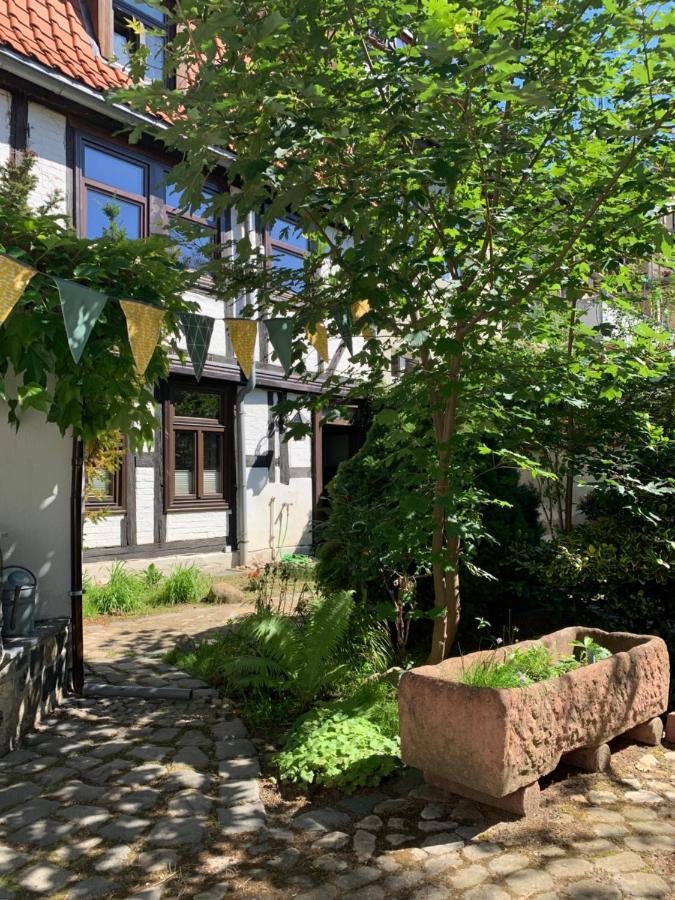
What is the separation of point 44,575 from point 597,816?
3887mm

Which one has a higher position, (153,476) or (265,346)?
(265,346)

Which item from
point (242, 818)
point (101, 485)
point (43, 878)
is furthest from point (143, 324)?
point (101, 485)

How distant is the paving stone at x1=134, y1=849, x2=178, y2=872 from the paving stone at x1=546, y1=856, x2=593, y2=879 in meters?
1.48

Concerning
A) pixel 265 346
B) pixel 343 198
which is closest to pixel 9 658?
pixel 343 198

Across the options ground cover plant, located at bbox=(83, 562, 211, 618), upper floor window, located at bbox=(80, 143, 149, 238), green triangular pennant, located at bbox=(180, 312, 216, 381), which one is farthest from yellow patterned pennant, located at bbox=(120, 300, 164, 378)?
upper floor window, located at bbox=(80, 143, 149, 238)

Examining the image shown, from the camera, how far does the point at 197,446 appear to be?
403 inches

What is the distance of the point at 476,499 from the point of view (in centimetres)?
441

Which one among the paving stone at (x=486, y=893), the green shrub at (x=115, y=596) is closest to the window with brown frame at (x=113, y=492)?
the green shrub at (x=115, y=596)

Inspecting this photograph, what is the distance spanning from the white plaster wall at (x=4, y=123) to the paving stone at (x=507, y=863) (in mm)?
8189

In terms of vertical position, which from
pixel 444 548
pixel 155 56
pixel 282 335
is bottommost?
pixel 444 548

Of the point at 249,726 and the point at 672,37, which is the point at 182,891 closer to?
the point at 249,726

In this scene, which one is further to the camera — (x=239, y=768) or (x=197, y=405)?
(x=197, y=405)

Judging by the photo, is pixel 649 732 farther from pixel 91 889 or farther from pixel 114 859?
Answer: pixel 91 889

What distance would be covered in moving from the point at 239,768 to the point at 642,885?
79.0 inches
